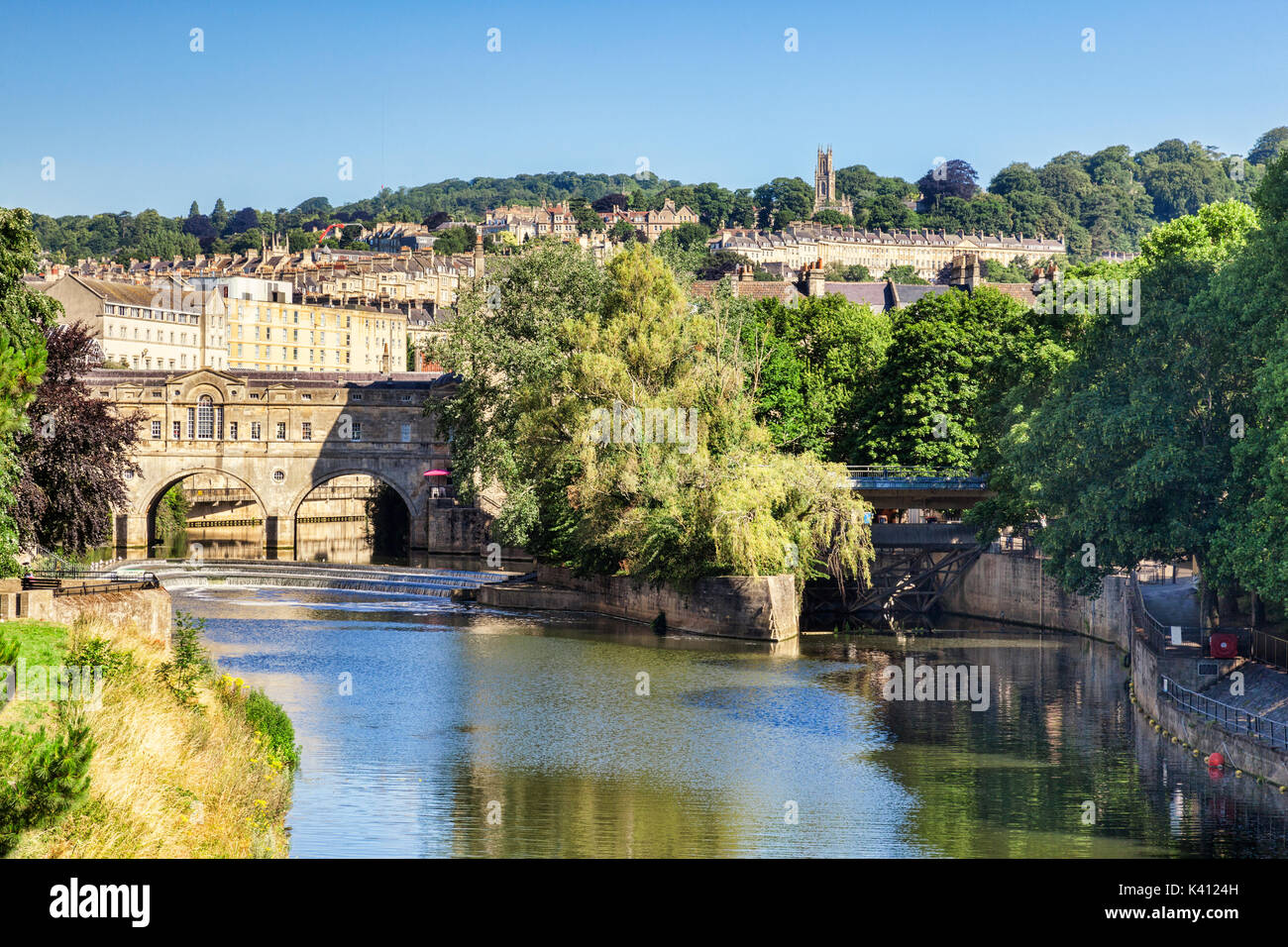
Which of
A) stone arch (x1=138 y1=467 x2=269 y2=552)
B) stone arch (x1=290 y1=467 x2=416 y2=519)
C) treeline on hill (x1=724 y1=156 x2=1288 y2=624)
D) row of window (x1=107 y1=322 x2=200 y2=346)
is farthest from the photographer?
row of window (x1=107 y1=322 x2=200 y2=346)

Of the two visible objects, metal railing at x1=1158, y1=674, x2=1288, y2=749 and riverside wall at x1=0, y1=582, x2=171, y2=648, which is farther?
riverside wall at x1=0, y1=582, x2=171, y2=648

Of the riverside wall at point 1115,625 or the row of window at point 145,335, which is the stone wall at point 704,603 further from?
the row of window at point 145,335

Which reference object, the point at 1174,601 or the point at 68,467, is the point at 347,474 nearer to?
the point at 68,467

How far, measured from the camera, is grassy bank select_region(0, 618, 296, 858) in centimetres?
1683

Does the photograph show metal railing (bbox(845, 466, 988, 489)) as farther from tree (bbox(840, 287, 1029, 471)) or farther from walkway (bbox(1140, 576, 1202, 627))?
walkway (bbox(1140, 576, 1202, 627))

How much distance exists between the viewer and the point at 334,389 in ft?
266

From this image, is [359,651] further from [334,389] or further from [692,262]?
[334,389]

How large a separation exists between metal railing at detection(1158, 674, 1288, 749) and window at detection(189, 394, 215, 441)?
188 ft

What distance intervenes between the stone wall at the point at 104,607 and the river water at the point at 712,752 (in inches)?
143

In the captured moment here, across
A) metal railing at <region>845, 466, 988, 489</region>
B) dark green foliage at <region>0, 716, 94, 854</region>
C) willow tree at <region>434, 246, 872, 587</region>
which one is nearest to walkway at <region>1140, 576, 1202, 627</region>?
metal railing at <region>845, 466, 988, 489</region>
